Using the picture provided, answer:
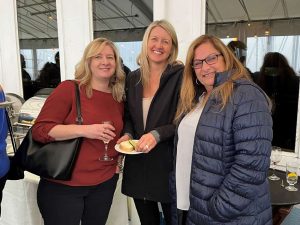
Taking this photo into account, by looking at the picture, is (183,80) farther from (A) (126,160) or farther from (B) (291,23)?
(B) (291,23)

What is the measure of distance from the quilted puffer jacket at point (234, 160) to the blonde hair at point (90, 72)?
611 mm

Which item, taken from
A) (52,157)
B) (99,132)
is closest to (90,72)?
(99,132)

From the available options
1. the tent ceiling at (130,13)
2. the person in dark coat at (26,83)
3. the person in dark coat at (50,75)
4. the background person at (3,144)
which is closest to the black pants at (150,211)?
the background person at (3,144)

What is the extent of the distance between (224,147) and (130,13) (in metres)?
1.92

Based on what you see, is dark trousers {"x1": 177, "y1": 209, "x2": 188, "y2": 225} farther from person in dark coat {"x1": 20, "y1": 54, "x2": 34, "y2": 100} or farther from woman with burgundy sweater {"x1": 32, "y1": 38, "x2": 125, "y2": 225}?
person in dark coat {"x1": 20, "y1": 54, "x2": 34, "y2": 100}

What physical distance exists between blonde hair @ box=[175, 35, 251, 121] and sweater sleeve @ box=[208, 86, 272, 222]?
76 mm

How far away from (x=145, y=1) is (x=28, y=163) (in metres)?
1.68

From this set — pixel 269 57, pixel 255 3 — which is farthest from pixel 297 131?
pixel 255 3

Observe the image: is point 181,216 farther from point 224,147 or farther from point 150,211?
point 224,147

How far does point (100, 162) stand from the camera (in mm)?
1579

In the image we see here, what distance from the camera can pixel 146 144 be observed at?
1430 millimetres

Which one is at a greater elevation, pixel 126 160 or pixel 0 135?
pixel 0 135

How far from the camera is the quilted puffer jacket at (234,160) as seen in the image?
108 cm

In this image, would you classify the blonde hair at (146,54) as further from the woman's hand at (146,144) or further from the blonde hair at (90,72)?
the woman's hand at (146,144)
